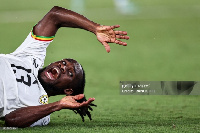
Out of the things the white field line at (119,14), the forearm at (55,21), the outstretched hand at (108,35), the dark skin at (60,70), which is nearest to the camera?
the dark skin at (60,70)

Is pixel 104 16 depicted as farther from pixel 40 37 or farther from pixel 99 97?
pixel 40 37

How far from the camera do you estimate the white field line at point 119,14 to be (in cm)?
2029

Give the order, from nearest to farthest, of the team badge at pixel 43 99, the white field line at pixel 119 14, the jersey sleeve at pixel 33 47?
the team badge at pixel 43 99 < the jersey sleeve at pixel 33 47 < the white field line at pixel 119 14

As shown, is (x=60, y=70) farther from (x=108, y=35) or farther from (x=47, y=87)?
(x=108, y=35)

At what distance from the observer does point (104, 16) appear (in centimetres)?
2036

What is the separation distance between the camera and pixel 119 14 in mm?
21141

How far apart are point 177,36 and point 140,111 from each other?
8845 mm

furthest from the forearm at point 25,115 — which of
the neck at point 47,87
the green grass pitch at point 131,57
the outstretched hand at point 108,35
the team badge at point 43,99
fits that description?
the outstretched hand at point 108,35

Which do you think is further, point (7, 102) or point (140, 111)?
point (140, 111)

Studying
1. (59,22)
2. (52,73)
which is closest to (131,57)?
(59,22)

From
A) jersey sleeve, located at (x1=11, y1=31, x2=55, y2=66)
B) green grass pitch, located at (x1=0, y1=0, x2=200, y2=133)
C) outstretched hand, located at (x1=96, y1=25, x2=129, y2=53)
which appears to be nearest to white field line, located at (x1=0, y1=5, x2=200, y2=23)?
green grass pitch, located at (x1=0, y1=0, x2=200, y2=133)

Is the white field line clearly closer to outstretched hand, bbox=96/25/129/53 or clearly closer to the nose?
the nose

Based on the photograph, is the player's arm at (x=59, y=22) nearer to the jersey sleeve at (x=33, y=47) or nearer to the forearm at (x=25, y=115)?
the jersey sleeve at (x=33, y=47)

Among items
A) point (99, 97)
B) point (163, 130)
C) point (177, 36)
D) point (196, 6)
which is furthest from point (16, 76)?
point (196, 6)
